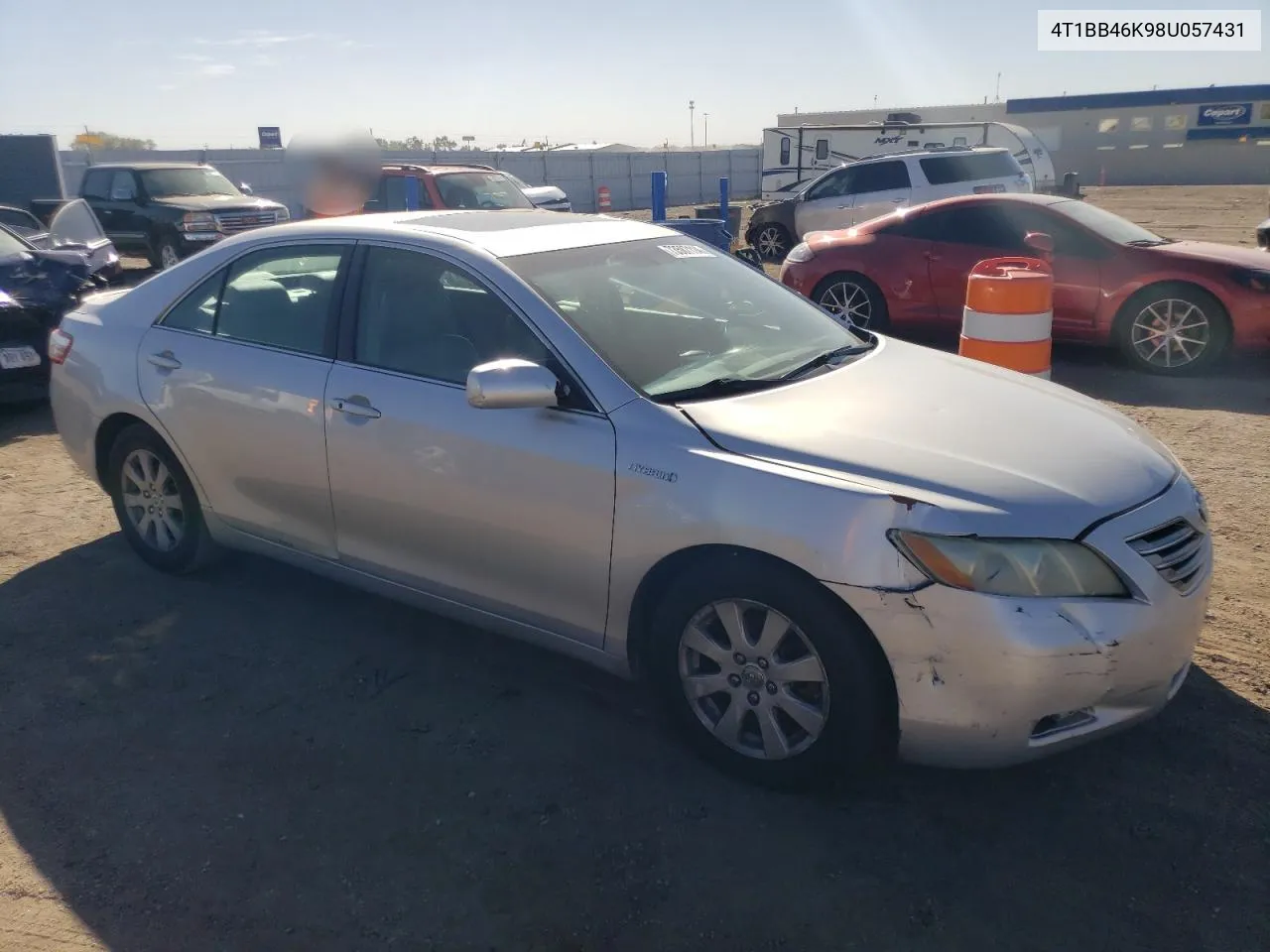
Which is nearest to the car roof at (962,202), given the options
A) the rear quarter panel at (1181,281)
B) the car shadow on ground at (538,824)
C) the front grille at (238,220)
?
the rear quarter panel at (1181,281)

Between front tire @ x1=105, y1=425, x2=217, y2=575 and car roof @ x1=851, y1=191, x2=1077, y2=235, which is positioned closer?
front tire @ x1=105, y1=425, x2=217, y2=575

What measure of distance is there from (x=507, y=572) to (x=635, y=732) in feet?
2.26

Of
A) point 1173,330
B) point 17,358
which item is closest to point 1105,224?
point 1173,330

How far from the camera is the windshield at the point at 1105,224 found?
27.2 ft

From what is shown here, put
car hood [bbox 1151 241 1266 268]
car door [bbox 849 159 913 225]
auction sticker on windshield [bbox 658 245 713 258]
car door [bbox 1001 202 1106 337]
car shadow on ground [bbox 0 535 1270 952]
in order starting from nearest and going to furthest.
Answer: car shadow on ground [bbox 0 535 1270 952], auction sticker on windshield [bbox 658 245 713 258], car hood [bbox 1151 241 1266 268], car door [bbox 1001 202 1106 337], car door [bbox 849 159 913 225]

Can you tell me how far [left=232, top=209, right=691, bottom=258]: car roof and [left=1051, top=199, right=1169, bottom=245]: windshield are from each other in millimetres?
5429

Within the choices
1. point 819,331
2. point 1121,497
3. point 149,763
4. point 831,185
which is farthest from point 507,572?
point 831,185

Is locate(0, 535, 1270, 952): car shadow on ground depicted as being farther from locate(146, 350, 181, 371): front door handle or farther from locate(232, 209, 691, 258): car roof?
locate(232, 209, 691, 258): car roof

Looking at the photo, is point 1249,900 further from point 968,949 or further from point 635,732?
point 635,732

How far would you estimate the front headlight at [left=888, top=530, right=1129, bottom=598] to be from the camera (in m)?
2.59

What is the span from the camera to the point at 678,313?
3721 mm

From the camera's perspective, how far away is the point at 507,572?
11.0ft

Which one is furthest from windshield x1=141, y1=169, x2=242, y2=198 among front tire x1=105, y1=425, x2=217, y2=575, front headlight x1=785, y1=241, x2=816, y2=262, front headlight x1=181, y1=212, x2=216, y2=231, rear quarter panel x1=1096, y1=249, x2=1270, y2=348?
rear quarter panel x1=1096, y1=249, x2=1270, y2=348

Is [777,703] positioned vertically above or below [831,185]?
below
